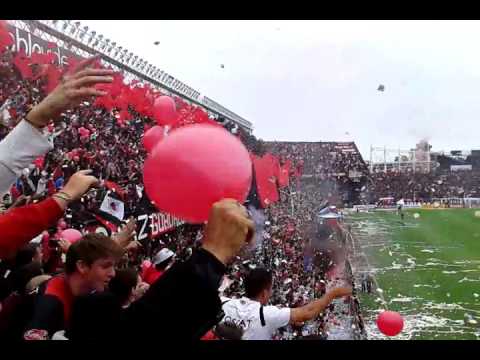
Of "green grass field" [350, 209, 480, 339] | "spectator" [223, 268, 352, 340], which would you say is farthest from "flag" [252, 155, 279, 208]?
"spectator" [223, 268, 352, 340]

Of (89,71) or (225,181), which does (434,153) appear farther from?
(89,71)

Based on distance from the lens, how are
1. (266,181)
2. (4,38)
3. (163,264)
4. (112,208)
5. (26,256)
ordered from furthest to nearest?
(266,181) < (4,38) < (112,208) < (163,264) < (26,256)

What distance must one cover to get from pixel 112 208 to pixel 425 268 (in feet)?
16.9

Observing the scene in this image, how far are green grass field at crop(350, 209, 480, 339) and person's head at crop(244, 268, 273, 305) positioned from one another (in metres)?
4.12

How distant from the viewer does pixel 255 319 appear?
2121 mm

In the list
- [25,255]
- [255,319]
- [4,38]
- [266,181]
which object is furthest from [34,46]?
[255,319]

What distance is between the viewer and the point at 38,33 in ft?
20.1

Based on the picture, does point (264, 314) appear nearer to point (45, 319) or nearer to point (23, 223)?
point (45, 319)

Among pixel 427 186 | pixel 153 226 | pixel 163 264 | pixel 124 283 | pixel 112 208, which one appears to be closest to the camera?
pixel 124 283

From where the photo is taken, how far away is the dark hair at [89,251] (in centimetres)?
161

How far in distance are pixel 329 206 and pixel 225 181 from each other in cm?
521

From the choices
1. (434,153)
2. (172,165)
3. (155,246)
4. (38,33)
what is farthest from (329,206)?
(172,165)

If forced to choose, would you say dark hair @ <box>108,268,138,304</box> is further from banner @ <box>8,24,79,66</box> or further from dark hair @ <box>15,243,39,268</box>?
banner @ <box>8,24,79,66</box>

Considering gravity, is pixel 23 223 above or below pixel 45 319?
above
